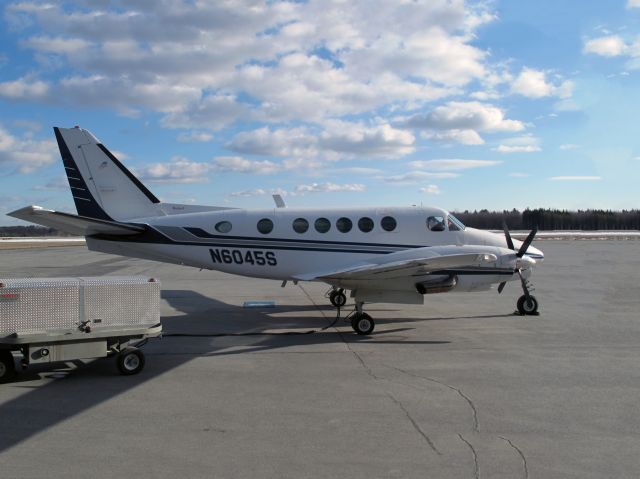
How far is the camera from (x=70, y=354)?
7.62m

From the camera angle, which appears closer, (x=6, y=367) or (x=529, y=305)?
(x=6, y=367)

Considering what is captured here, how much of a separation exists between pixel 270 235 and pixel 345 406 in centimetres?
712

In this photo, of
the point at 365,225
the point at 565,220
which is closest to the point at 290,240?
the point at 365,225

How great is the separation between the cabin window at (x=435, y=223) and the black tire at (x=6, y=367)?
9.56 metres

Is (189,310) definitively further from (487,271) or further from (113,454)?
(113,454)

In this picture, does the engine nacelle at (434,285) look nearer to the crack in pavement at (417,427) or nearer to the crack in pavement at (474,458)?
the crack in pavement at (417,427)

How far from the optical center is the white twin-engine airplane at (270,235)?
508 inches

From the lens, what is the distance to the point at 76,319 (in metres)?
7.63

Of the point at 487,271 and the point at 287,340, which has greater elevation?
the point at 487,271

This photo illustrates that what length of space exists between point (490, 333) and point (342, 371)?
4665 millimetres

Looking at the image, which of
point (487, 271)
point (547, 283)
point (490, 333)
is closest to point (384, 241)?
point (487, 271)

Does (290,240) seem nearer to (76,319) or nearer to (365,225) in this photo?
(365,225)

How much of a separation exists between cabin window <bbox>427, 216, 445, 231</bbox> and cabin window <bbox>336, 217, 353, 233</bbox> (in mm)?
2036

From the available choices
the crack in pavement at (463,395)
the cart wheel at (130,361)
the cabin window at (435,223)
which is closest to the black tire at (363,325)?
the crack in pavement at (463,395)
